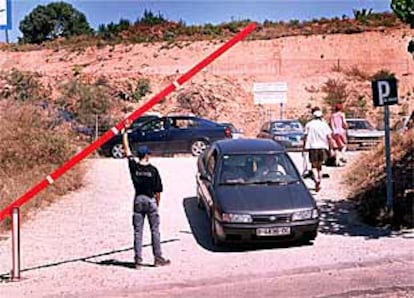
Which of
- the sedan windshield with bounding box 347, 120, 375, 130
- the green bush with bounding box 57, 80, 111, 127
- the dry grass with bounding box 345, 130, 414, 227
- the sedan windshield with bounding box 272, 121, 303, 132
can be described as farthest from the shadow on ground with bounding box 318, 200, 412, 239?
the green bush with bounding box 57, 80, 111, 127

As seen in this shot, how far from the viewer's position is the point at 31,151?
64.8 feet

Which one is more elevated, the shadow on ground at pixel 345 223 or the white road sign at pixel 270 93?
the white road sign at pixel 270 93

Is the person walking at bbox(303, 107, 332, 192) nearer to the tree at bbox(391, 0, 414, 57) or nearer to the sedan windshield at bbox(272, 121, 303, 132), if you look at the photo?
the tree at bbox(391, 0, 414, 57)

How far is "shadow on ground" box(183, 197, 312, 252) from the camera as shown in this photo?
40.2ft

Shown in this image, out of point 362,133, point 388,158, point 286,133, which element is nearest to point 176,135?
point 286,133

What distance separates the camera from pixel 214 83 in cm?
5731

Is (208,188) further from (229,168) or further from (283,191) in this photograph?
(283,191)

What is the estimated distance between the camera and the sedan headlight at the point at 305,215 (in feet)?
39.5

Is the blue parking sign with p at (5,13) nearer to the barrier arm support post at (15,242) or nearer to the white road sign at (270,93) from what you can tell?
the barrier arm support post at (15,242)

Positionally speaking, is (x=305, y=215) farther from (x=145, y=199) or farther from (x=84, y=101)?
(x=84, y=101)

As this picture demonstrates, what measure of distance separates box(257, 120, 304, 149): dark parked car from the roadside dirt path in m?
12.8

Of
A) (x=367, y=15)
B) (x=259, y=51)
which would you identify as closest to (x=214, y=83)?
(x=259, y=51)

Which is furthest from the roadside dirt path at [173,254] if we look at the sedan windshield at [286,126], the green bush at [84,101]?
the green bush at [84,101]

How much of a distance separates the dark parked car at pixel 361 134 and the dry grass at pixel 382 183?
995cm
